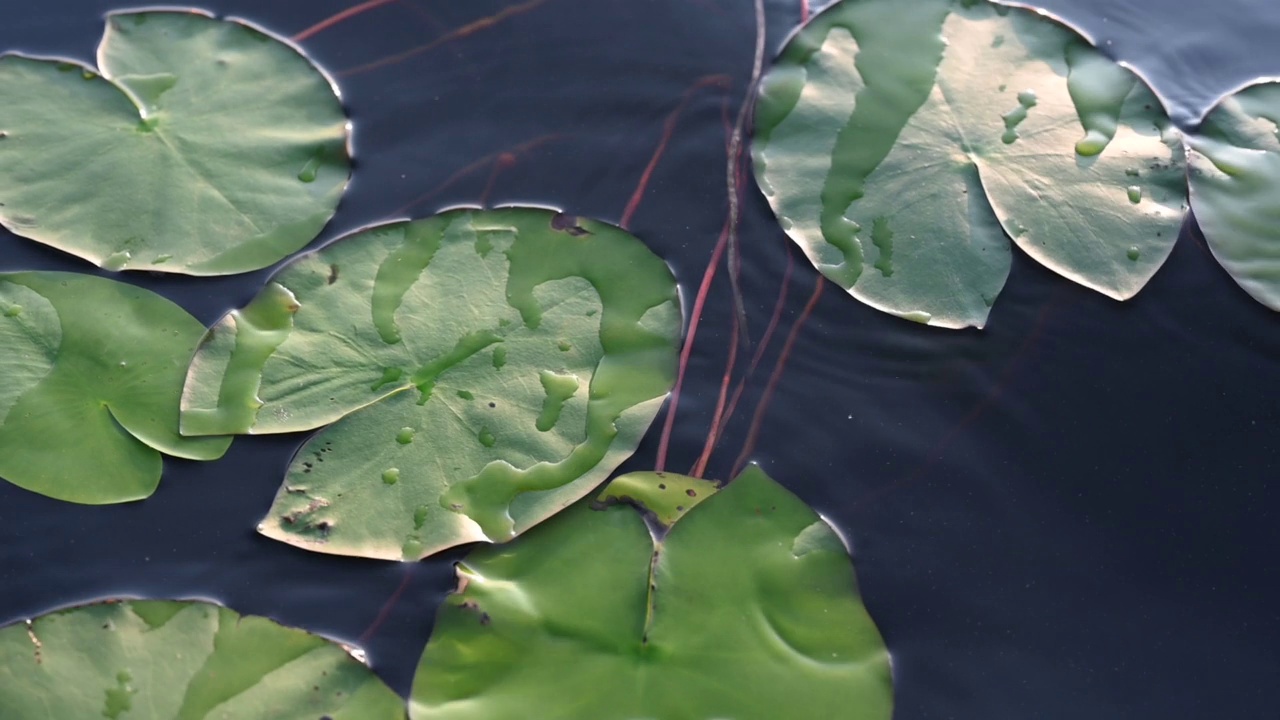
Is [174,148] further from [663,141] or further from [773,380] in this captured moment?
[773,380]

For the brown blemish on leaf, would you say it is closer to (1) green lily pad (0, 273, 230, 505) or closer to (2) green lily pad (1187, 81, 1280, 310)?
(1) green lily pad (0, 273, 230, 505)

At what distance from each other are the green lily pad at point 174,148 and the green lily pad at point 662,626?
967mm

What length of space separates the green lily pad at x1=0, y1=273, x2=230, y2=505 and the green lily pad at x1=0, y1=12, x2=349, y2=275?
11 centimetres

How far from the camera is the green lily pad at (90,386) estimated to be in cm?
184

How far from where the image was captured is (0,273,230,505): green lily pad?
1.84 meters

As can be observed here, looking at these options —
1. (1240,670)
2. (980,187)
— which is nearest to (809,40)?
(980,187)

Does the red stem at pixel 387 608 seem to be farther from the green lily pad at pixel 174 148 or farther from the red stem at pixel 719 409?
the green lily pad at pixel 174 148

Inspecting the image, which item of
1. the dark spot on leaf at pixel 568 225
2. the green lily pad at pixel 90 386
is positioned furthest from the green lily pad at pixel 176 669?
the dark spot on leaf at pixel 568 225

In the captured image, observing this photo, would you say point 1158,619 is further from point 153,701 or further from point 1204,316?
point 153,701

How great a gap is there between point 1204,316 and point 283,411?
2.08 meters

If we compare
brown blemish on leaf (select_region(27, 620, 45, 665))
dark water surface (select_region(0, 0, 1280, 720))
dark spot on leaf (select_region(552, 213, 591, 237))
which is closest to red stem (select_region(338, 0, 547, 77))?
dark water surface (select_region(0, 0, 1280, 720))

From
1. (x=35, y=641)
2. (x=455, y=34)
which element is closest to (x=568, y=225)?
(x=455, y=34)

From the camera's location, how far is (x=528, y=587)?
67.7 inches

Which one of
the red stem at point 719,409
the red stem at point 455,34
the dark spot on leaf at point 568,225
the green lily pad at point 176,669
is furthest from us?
the red stem at point 455,34
